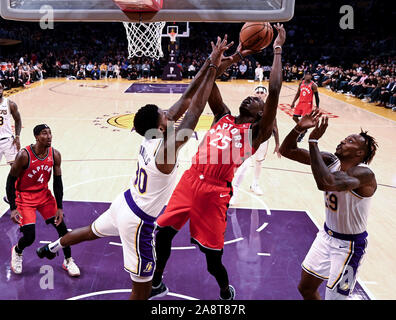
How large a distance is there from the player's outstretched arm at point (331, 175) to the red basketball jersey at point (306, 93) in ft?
20.2

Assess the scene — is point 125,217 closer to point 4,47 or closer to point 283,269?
point 283,269

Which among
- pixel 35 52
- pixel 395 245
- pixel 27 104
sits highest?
pixel 35 52

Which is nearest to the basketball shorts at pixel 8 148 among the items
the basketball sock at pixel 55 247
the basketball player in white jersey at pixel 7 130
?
the basketball player in white jersey at pixel 7 130

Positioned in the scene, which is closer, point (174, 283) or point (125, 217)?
point (125, 217)

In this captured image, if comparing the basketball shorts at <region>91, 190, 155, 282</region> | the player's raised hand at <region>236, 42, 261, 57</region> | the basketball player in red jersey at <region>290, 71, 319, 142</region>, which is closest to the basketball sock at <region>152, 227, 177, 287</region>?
the basketball shorts at <region>91, 190, 155, 282</region>

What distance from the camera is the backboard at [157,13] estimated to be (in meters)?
3.06

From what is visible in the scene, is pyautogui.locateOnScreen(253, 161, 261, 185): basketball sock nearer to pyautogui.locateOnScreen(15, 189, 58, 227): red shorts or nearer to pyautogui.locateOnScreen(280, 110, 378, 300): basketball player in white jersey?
pyautogui.locateOnScreen(280, 110, 378, 300): basketball player in white jersey

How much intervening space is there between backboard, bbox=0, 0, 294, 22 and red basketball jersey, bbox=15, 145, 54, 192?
1266 mm

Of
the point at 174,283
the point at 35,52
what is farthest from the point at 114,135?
the point at 35,52

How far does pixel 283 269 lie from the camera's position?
3.93m

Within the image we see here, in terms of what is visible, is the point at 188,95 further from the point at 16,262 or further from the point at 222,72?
the point at 16,262

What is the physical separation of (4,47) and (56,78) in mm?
5342

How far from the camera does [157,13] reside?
3.10 m

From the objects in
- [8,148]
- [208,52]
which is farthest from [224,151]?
[208,52]
